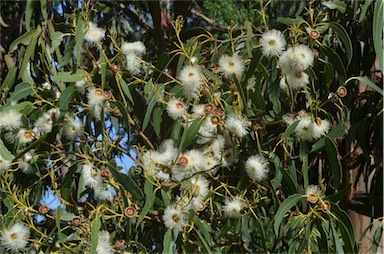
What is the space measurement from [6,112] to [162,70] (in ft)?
1.06

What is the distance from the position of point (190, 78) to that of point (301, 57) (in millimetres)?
213

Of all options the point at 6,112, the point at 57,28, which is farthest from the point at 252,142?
the point at 57,28

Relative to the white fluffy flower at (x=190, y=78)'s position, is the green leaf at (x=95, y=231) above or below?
below

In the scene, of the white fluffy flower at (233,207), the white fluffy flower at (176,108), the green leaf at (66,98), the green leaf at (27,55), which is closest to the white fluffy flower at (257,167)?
the white fluffy flower at (233,207)

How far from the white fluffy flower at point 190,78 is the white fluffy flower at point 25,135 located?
12.7 inches

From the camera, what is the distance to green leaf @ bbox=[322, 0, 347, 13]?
6.12ft

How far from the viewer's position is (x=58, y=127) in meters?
1.55

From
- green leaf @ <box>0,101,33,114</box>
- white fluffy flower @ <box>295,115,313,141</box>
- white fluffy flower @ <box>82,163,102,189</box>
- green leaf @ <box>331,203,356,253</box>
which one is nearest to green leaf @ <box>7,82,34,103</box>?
green leaf @ <box>0,101,33,114</box>

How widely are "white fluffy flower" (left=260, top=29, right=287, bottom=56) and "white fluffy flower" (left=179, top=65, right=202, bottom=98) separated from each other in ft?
0.44

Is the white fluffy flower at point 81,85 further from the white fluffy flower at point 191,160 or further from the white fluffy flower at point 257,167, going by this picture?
the white fluffy flower at point 257,167

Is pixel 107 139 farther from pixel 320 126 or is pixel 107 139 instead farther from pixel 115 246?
pixel 320 126

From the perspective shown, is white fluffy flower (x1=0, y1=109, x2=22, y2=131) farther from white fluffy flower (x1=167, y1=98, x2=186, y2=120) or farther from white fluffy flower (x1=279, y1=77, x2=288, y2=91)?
white fluffy flower (x1=279, y1=77, x2=288, y2=91)

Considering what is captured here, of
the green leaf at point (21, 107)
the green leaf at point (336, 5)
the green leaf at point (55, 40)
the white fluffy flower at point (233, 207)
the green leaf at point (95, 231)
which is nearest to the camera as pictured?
the green leaf at point (95, 231)

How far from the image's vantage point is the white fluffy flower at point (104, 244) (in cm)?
145
